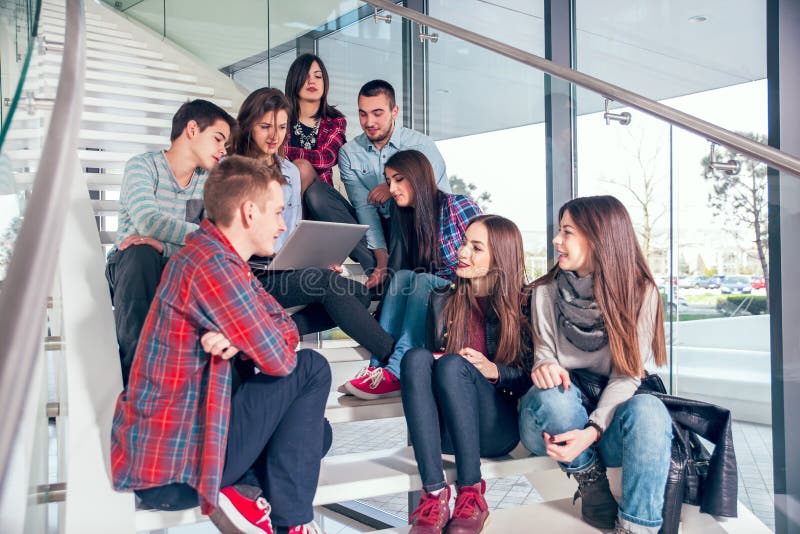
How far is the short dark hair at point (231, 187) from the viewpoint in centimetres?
165

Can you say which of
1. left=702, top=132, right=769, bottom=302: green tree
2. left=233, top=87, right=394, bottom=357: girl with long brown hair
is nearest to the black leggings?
left=233, top=87, right=394, bottom=357: girl with long brown hair

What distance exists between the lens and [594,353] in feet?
6.22

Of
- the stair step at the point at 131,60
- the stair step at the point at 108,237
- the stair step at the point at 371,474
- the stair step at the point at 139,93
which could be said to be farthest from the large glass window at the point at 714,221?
the stair step at the point at 131,60

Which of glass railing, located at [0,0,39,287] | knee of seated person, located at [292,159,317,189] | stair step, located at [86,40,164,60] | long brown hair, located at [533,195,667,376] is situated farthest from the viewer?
stair step, located at [86,40,164,60]

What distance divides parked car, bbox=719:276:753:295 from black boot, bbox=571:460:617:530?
81cm

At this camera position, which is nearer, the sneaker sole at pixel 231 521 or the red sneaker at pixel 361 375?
the sneaker sole at pixel 231 521

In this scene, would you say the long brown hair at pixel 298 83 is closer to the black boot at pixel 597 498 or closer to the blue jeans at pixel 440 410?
the blue jeans at pixel 440 410

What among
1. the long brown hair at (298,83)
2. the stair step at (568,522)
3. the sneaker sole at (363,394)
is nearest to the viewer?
the stair step at (568,522)

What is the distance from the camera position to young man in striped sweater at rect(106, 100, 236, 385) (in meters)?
1.92

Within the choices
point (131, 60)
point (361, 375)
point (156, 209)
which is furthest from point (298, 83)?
point (131, 60)

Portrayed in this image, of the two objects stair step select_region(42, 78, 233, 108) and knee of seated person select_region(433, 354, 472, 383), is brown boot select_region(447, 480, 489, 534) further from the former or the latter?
stair step select_region(42, 78, 233, 108)

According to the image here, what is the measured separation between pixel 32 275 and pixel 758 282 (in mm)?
2119

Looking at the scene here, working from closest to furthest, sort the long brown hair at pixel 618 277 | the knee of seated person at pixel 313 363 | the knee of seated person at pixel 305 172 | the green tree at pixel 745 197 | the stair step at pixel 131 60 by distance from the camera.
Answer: the knee of seated person at pixel 313 363 < the long brown hair at pixel 618 277 < the green tree at pixel 745 197 < the knee of seated person at pixel 305 172 < the stair step at pixel 131 60

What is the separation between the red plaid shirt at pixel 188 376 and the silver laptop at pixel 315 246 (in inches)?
20.2
